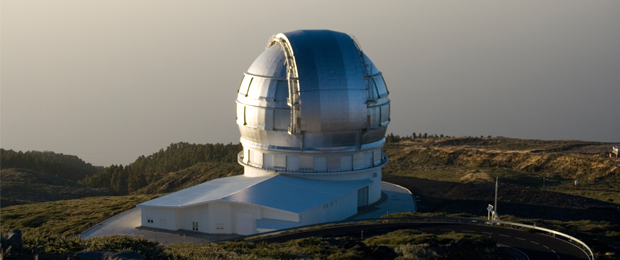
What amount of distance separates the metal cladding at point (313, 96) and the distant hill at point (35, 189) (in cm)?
2036

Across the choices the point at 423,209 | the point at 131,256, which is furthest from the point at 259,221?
the point at 131,256

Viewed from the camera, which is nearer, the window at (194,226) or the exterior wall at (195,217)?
the exterior wall at (195,217)

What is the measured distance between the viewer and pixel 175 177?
60.3 metres

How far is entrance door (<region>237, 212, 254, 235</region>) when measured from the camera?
121 feet

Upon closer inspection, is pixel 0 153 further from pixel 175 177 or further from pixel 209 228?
pixel 209 228

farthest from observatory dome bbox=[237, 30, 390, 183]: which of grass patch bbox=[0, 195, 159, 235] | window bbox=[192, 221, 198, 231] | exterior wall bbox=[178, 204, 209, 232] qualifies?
grass patch bbox=[0, 195, 159, 235]

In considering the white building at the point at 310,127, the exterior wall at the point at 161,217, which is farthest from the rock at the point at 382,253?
the exterior wall at the point at 161,217

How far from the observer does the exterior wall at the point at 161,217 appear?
37.5 meters

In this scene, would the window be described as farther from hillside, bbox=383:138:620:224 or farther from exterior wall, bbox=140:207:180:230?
hillside, bbox=383:138:620:224

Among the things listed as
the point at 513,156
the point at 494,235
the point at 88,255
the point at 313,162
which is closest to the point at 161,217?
the point at 313,162

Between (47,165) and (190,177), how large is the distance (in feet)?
73.0

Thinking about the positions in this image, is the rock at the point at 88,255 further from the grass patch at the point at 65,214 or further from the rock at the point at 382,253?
the grass patch at the point at 65,214

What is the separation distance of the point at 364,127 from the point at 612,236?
1596 cm

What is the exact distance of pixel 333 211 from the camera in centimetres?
4006
